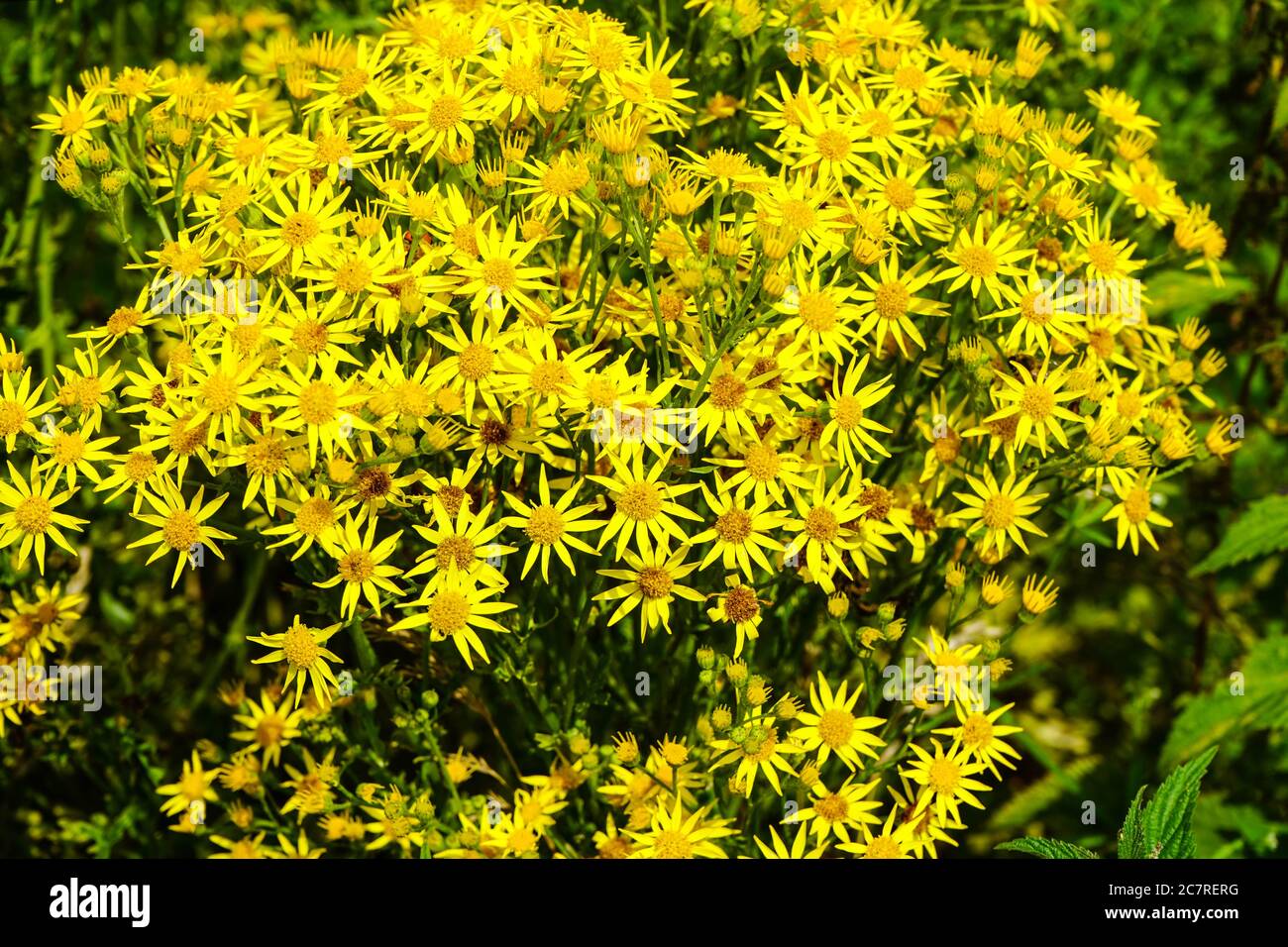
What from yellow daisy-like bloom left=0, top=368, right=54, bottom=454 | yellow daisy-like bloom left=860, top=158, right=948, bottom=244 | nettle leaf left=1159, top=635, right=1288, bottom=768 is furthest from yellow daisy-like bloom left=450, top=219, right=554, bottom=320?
nettle leaf left=1159, top=635, right=1288, bottom=768

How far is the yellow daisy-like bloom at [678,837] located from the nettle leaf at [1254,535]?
4.66ft

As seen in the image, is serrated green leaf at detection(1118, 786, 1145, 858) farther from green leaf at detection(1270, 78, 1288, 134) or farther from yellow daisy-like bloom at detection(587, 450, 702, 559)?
green leaf at detection(1270, 78, 1288, 134)

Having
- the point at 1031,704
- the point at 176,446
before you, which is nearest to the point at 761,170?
the point at 176,446

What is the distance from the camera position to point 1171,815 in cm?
228

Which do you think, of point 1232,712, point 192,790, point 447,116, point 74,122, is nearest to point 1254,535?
point 1232,712

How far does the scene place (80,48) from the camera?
3.81 metres

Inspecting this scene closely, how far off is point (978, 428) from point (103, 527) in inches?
108

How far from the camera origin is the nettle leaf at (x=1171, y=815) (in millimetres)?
2260

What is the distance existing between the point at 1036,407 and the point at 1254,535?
92 cm

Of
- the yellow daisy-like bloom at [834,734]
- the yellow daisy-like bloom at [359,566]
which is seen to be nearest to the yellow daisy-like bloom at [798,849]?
the yellow daisy-like bloom at [834,734]

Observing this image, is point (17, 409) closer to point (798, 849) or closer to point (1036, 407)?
point (798, 849)

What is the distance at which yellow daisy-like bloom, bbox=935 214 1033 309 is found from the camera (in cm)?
257

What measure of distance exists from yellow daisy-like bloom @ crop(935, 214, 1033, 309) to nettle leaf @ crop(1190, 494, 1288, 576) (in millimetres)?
987

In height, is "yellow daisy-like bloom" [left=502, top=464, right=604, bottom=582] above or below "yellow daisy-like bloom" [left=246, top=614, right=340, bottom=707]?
above
